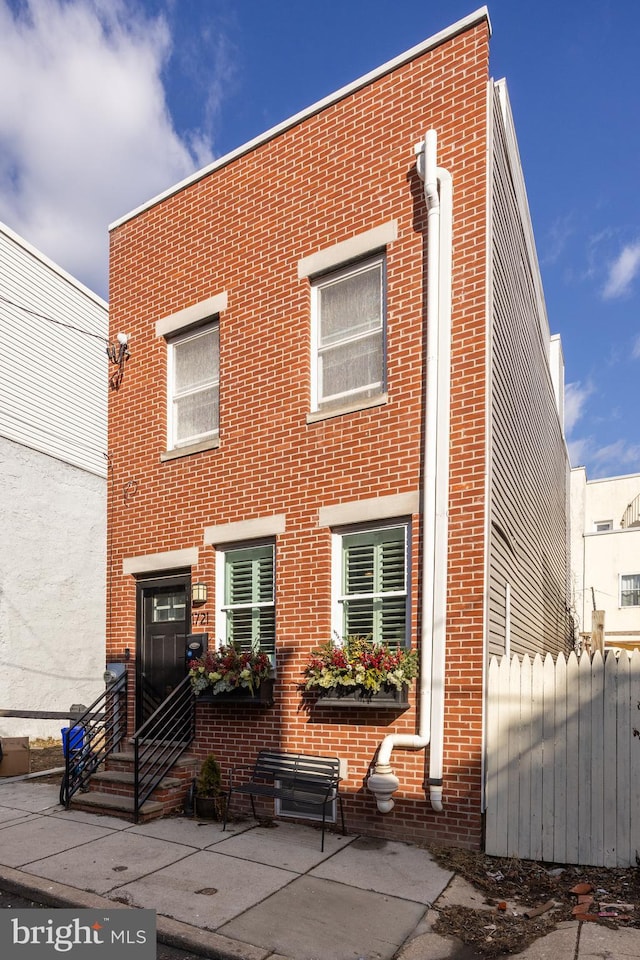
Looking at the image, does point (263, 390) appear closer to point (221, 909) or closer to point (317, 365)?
point (317, 365)

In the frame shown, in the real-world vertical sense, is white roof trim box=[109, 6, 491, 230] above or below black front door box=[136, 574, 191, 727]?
above

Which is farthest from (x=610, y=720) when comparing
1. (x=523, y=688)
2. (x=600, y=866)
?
(x=600, y=866)

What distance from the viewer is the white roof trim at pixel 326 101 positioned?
770 centimetres

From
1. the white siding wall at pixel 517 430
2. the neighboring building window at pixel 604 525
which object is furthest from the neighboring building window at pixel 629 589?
the white siding wall at pixel 517 430

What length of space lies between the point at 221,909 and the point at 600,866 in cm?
326

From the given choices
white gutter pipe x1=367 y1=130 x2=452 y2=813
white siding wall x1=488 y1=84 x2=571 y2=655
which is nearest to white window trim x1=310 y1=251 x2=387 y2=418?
white gutter pipe x1=367 y1=130 x2=452 y2=813

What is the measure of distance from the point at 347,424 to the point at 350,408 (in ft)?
0.59

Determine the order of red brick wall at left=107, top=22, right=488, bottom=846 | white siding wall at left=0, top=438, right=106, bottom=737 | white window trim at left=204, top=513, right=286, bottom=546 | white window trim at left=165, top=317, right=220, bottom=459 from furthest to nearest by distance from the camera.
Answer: white siding wall at left=0, top=438, right=106, bottom=737, white window trim at left=165, top=317, right=220, bottom=459, white window trim at left=204, top=513, right=286, bottom=546, red brick wall at left=107, top=22, right=488, bottom=846

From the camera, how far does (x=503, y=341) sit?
28.0 feet

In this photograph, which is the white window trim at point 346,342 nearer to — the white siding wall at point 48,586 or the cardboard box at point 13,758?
the cardboard box at point 13,758

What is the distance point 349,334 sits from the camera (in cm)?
855

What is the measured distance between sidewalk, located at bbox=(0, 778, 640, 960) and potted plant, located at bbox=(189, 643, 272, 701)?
137 centimetres

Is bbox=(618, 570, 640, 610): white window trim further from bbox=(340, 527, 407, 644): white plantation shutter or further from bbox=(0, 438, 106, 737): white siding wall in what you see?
bbox=(340, 527, 407, 644): white plantation shutter

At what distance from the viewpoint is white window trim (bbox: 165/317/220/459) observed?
31.6 feet
